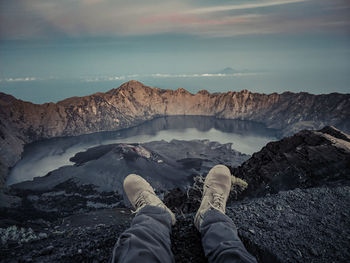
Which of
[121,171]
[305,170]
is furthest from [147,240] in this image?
[121,171]

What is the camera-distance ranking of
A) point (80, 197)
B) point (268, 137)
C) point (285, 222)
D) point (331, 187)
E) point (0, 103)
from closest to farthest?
point (285, 222) → point (331, 187) → point (80, 197) → point (0, 103) → point (268, 137)

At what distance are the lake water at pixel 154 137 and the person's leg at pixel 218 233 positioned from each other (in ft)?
143

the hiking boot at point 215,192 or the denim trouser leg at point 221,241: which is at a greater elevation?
the denim trouser leg at point 221,241

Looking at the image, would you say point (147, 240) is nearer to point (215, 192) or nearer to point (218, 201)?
point (218, 201)

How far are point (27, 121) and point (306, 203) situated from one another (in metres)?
69.2

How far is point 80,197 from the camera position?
26.5 m

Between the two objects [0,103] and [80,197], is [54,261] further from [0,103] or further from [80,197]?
[0,103]

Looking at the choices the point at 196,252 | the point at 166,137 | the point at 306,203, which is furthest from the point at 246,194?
the point at 166,137

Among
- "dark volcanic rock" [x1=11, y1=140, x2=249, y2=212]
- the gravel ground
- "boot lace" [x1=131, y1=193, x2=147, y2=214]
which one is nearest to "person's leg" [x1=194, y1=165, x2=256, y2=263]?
the gravel ground

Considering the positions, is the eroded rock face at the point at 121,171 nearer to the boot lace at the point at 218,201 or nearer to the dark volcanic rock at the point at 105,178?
the dark volcanic rock at the point at 105,178

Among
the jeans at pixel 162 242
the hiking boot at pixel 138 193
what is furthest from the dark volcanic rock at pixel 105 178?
the jeans at pixel 162 242

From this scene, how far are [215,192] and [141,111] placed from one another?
81945 millimetres

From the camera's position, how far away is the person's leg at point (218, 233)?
179cm

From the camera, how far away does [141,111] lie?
8394cm
